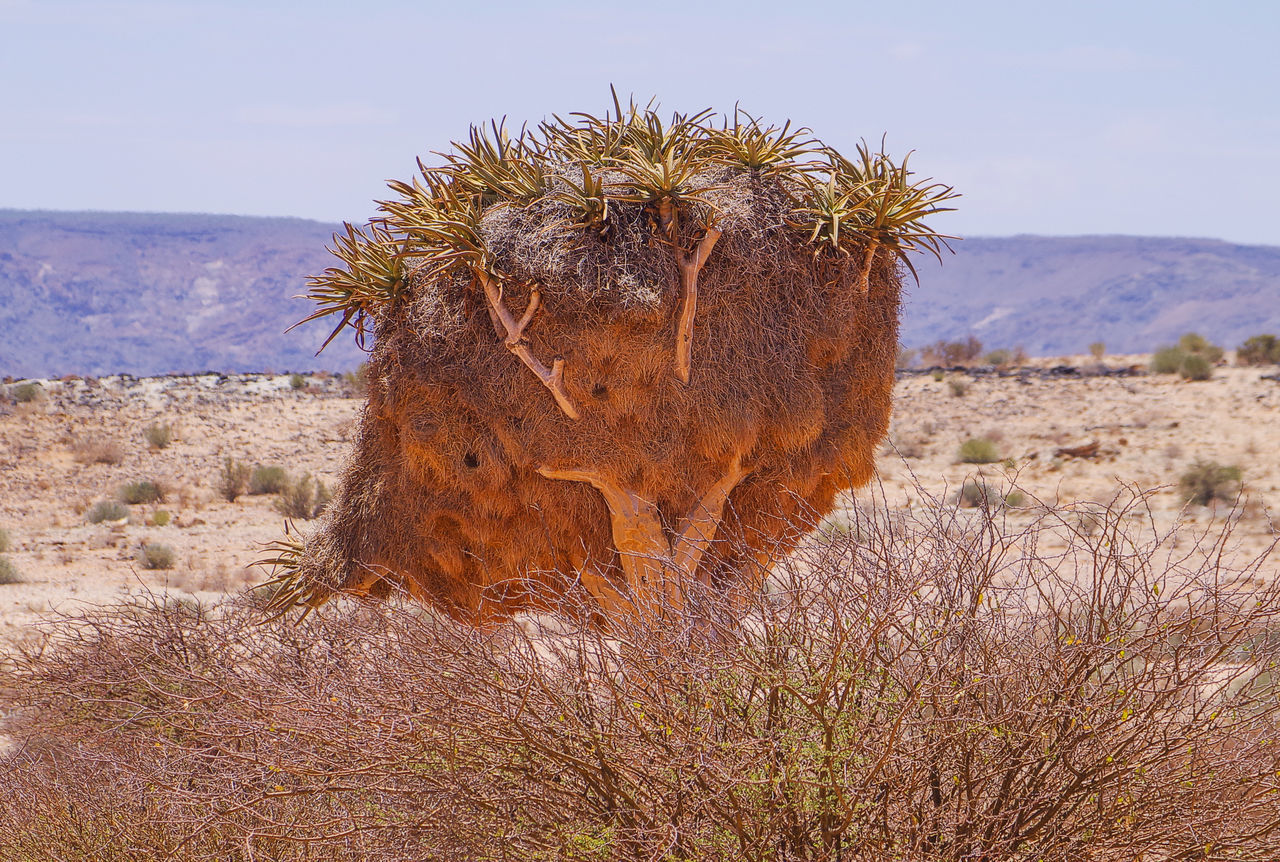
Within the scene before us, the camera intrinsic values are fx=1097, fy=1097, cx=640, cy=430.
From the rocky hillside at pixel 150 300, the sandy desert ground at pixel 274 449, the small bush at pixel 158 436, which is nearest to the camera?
the sandy desert ground at pixel 274 449

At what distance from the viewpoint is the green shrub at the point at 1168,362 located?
3005 cm

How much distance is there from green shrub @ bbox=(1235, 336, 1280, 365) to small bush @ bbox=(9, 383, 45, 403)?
3299 cm

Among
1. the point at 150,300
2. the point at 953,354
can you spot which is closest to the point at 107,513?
the point at 953,354

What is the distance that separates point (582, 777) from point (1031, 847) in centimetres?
158

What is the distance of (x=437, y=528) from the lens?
768cm

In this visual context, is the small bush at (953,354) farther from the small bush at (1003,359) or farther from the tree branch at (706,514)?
the tree branch at (706,514)

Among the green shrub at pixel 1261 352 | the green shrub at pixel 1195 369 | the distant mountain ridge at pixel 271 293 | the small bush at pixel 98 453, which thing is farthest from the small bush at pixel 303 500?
the distant mountain ridge at pixel 271 293

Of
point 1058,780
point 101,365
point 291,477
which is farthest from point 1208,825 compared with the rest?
point 101,365

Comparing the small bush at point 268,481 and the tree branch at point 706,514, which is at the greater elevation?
the tree branch at point 706,514

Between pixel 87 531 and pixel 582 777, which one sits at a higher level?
pixel 582 777

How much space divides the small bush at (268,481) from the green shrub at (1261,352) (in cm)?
2643

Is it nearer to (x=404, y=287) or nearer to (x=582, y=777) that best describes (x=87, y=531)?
(x=404, y=287)

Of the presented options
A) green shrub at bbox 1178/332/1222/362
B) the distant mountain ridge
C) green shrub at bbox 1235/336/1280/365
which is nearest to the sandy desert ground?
green shrub at bbox 1235/336/1280/365

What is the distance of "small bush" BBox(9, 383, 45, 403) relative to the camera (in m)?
27.8
